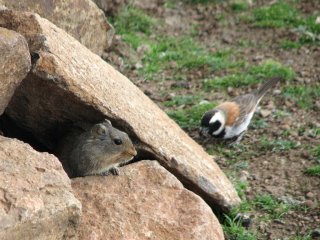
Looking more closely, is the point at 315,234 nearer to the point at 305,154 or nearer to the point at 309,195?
the point at 309,195

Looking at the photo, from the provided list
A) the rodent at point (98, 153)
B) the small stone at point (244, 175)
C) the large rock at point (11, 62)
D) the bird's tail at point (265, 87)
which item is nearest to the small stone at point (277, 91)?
the bird's tail at point (265, 87)

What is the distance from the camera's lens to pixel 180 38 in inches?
438

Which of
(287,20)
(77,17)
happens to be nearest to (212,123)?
(77,17)

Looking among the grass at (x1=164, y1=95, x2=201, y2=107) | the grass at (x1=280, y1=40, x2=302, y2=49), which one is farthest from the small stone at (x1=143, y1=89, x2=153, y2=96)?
the grass at (x1=280, y1=40, x2=302, y2=49)

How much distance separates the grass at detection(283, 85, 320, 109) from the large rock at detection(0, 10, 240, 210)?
2.68 meters

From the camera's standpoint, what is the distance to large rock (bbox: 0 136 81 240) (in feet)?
14.7

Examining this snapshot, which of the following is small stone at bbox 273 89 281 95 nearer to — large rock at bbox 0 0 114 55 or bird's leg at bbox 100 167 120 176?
large rock at bbox 0 0 114 55

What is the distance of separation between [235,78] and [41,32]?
4.40 metres

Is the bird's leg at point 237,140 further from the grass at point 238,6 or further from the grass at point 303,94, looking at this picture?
the grass at point 238,6

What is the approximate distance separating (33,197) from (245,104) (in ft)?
15.0

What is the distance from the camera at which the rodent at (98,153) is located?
6.09 metres

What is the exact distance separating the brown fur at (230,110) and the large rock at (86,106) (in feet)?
5.26

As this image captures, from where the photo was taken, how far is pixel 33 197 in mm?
4695

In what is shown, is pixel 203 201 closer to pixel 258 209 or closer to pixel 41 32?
pixel 258 209
